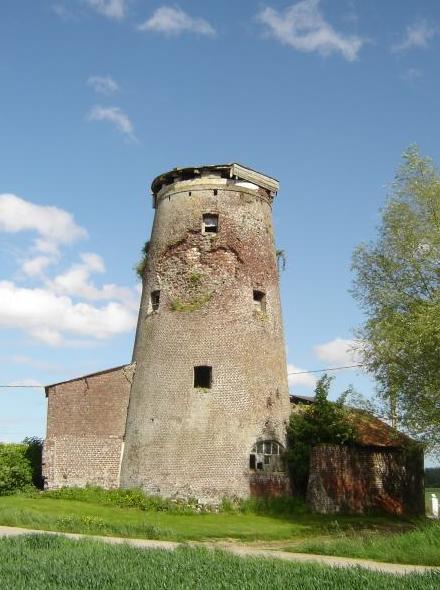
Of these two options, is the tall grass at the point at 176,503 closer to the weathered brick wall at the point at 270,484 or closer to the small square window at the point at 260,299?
the weathered brick wall at the point at 270,484

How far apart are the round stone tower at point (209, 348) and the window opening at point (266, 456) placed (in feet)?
0.13

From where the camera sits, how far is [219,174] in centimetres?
2759

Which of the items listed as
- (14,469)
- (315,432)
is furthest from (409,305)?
(14,469)

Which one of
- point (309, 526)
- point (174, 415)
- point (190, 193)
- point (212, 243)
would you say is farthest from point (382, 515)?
point (190, 193)

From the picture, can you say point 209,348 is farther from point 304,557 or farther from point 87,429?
point 304,557

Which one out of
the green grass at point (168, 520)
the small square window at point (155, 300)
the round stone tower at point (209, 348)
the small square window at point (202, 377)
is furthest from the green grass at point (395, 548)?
the small square window at point (155, 300)

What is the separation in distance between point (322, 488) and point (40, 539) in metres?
13.7

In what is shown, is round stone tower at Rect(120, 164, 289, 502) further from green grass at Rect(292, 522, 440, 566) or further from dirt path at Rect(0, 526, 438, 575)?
green grass at Rect(292, 522, 440, 566)

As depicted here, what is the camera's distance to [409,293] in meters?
21.1

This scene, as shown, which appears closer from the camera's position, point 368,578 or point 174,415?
point 368,578

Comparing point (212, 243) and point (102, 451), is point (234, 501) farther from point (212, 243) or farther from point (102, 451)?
point (212, 243)

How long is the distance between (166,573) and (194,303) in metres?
16.6

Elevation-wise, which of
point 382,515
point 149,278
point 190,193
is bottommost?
point 382,515

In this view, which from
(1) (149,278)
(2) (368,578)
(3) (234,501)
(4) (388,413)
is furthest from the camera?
(1) (149,278)
